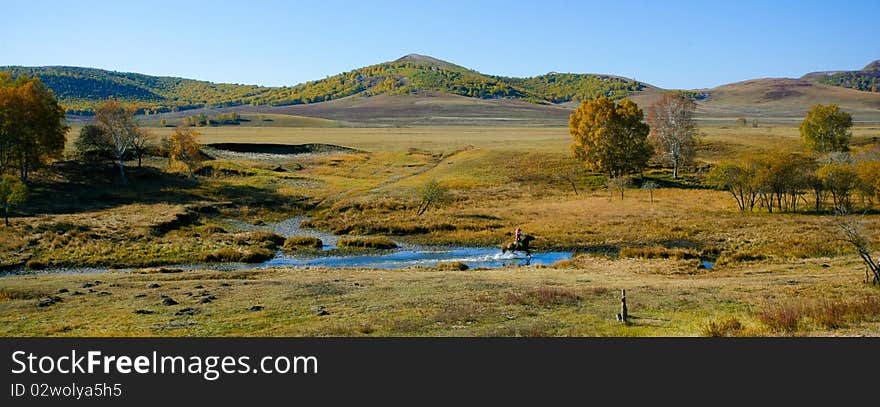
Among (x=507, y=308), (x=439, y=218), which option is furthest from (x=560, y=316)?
(x=439, y=218)

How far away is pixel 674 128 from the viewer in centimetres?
8662

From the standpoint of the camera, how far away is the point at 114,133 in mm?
78250

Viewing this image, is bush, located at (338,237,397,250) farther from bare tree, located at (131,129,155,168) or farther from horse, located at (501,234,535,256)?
bare tree, located at (131,129,155,168)

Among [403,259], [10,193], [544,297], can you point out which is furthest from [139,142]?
[544,297]

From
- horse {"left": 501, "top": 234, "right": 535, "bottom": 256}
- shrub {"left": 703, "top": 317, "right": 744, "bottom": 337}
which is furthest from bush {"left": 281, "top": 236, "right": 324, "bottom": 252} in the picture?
shrub {"left": 703, "top": 317, "right": 744, "bottom": 337}

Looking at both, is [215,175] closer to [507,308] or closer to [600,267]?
[600,267]

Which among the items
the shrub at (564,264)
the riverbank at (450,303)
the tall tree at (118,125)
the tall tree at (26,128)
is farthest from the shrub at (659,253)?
the tall tree at (26,128)

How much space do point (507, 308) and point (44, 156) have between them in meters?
73.4

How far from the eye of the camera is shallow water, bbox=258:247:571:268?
44.4 metres

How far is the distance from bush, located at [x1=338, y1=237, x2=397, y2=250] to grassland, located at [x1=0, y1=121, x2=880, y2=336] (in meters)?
3.08

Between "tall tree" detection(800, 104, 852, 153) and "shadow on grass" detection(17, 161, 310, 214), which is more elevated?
"tall tree" detection(800, 104, 852, 153)

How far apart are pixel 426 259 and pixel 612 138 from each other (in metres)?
44.1

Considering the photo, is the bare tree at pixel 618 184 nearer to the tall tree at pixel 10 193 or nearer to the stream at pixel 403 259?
the stream at pixel 403 259

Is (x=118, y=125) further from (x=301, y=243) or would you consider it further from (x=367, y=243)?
(x=367, y=243)
